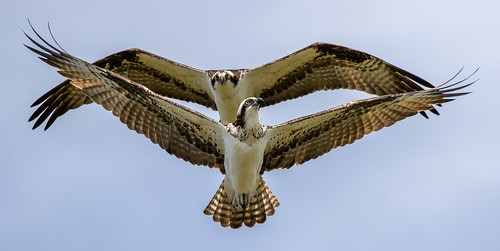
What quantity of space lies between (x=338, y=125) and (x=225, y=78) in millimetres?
2360

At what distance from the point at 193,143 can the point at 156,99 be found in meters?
0.93

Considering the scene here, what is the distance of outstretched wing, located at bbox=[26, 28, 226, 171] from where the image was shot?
13312 millimetres

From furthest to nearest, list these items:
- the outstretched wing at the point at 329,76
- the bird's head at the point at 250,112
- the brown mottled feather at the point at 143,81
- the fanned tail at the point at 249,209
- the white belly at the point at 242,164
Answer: the outstretched wing at the point at 329,76 → the brown mottled feather at the point at 143,81 → the fanned tail at the point at 249,209 → the white belly at the point at 242,164 → the bird's head at the point at 250,112

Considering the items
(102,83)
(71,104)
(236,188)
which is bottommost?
(236,188)

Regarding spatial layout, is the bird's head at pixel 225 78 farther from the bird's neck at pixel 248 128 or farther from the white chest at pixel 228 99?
the bird's neck at pixel 248 128

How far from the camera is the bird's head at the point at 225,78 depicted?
15.6m

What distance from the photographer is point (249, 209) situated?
14445mm

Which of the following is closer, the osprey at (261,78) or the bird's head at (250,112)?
the bird's head at (250,112)

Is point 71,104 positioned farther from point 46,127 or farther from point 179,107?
point 179,107

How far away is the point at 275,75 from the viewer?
1612cm

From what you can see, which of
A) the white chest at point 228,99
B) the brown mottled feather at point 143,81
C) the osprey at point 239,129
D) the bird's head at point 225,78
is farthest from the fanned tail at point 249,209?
the brown mottled feather at point 143,81

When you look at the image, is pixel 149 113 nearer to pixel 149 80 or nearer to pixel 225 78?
pixel 225 78

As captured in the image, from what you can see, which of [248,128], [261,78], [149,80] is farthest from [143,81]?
[248,128]

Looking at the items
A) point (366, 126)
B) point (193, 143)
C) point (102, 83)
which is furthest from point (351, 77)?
point (102, 83)
